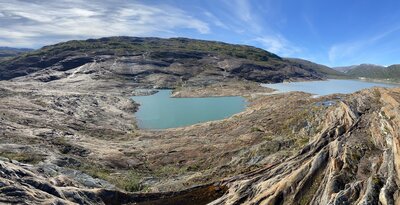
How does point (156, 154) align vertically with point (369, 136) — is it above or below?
below

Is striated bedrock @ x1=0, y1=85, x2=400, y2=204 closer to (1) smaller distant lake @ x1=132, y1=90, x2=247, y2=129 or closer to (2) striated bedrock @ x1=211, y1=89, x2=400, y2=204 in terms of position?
(2) striated bedrock @ x1=211, y1=89, x2=400, y2=204

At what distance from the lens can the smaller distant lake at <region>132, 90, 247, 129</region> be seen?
267 ft

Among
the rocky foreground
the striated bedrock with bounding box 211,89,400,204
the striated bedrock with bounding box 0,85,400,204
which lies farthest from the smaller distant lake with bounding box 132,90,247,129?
the striated bedrock with bounding box 211,89,400,204

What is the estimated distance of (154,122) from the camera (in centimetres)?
8306

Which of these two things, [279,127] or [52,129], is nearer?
[279,127]

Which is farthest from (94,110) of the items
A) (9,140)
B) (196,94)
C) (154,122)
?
(196,94)

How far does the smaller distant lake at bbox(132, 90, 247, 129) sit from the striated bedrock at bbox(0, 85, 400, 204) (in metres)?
19.4

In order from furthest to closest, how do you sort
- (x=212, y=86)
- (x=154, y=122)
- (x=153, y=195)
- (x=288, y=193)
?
(x=212, y=86) → (x=154, y=122) → (x=153, y=195) → (x=288, y=193)

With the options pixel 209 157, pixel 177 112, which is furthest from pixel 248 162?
pixel 177 112

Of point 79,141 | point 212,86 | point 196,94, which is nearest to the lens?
point 79,141

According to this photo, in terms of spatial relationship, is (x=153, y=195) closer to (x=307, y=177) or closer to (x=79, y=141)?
(x=307, y=177)

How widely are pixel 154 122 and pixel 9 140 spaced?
38.2m

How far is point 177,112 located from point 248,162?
56.9 metres

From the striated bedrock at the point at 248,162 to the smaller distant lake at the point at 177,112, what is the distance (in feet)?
63.8
